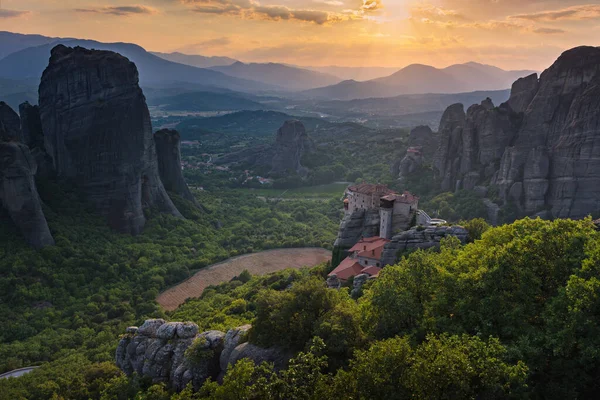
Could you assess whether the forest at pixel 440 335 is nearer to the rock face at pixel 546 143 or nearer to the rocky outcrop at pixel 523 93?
the rock face at pixel 546 143

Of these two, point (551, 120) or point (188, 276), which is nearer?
point (188, 276)

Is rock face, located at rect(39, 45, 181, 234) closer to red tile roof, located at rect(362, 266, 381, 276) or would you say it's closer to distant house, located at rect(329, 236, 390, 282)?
distant house, located at rect(329, 236, 390, 282)

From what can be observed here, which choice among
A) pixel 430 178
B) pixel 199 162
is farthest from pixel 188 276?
pixel 199 162

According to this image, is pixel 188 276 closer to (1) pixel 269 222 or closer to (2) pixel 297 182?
(1) pixel 269 222

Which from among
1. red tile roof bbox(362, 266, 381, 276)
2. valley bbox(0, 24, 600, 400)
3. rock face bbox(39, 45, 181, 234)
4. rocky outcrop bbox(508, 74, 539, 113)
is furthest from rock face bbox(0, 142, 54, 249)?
rocky outcrop bbox(508, 74, 539, 113)

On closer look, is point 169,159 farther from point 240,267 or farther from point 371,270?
point 371,270

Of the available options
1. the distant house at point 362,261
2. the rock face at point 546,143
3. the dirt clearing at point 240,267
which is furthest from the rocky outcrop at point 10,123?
the rock face at point 546,143
